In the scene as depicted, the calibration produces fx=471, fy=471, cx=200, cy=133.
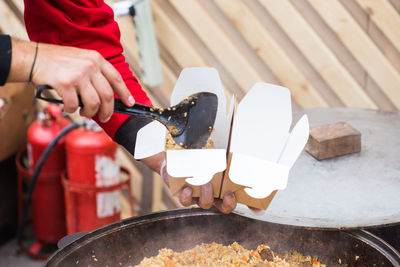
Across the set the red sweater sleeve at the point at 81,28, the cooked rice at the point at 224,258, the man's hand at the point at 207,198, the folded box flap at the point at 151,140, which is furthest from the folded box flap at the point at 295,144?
the red sweater sleeve at the point at 81,28

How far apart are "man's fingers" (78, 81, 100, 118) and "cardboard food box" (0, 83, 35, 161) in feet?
7.01

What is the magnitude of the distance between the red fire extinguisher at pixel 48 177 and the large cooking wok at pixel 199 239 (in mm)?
1735

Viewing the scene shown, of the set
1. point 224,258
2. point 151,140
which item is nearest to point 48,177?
point 224,258

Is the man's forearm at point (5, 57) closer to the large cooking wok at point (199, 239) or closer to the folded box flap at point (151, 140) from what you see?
the folded box flap at point (151, 140)

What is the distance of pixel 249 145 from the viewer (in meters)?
1.14

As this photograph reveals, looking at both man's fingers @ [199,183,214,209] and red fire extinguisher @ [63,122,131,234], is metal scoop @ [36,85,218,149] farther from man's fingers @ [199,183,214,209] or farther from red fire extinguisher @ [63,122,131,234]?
red fire extinguisher @ [63,122,131,234]

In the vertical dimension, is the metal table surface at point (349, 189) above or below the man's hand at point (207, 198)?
below

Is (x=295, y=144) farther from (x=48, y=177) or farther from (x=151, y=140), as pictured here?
(x=48, y=177)

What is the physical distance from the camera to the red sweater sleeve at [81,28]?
1.55 m

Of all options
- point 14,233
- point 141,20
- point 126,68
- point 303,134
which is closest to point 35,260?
point 14,233

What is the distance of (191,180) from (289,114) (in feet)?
0.95

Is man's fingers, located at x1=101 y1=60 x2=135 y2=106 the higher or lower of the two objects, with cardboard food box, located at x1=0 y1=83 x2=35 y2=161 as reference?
higher

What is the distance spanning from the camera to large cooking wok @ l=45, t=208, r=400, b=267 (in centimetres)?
136

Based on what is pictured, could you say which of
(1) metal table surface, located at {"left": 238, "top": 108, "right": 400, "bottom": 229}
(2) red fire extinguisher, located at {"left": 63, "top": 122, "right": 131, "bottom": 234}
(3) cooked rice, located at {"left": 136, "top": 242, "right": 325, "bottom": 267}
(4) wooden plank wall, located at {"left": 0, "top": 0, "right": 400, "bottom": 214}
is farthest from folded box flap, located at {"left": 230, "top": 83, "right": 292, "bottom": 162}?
(2) red fire extinguisher, located at {"left": 63, "top": 122, "right": 131, "bottom": 234}
